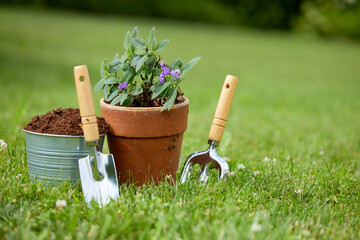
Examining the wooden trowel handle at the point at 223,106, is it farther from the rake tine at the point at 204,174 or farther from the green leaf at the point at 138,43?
the green leaf at the point at 138,43

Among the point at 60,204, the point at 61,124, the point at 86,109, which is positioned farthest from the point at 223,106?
the point at 60,204

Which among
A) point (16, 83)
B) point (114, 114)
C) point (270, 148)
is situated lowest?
point (16, 83)

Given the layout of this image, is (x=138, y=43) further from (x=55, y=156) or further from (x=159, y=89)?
(x=55, y=156)

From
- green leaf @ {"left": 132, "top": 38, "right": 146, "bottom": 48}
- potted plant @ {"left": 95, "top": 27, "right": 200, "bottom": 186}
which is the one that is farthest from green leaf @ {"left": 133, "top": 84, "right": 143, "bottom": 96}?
green leaf @ {"left": 132, "top": 38, "right": 146, "bottom": 48}

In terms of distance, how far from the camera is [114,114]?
1965mm

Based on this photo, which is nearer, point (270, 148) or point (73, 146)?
point (73, 146)

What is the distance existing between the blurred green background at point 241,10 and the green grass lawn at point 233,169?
14.1 meters

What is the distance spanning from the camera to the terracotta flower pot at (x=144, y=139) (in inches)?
76.2

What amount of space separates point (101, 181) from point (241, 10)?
2493 cm

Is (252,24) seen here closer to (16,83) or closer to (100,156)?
(16,83)

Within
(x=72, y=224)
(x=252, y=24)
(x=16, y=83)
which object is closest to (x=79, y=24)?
(x=16, y=83)

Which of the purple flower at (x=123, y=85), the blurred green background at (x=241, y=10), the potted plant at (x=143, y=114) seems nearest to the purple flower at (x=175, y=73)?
the potted plant at (x=143, y=114)

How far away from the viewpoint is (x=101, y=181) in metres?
1.92

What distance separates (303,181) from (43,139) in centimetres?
140
